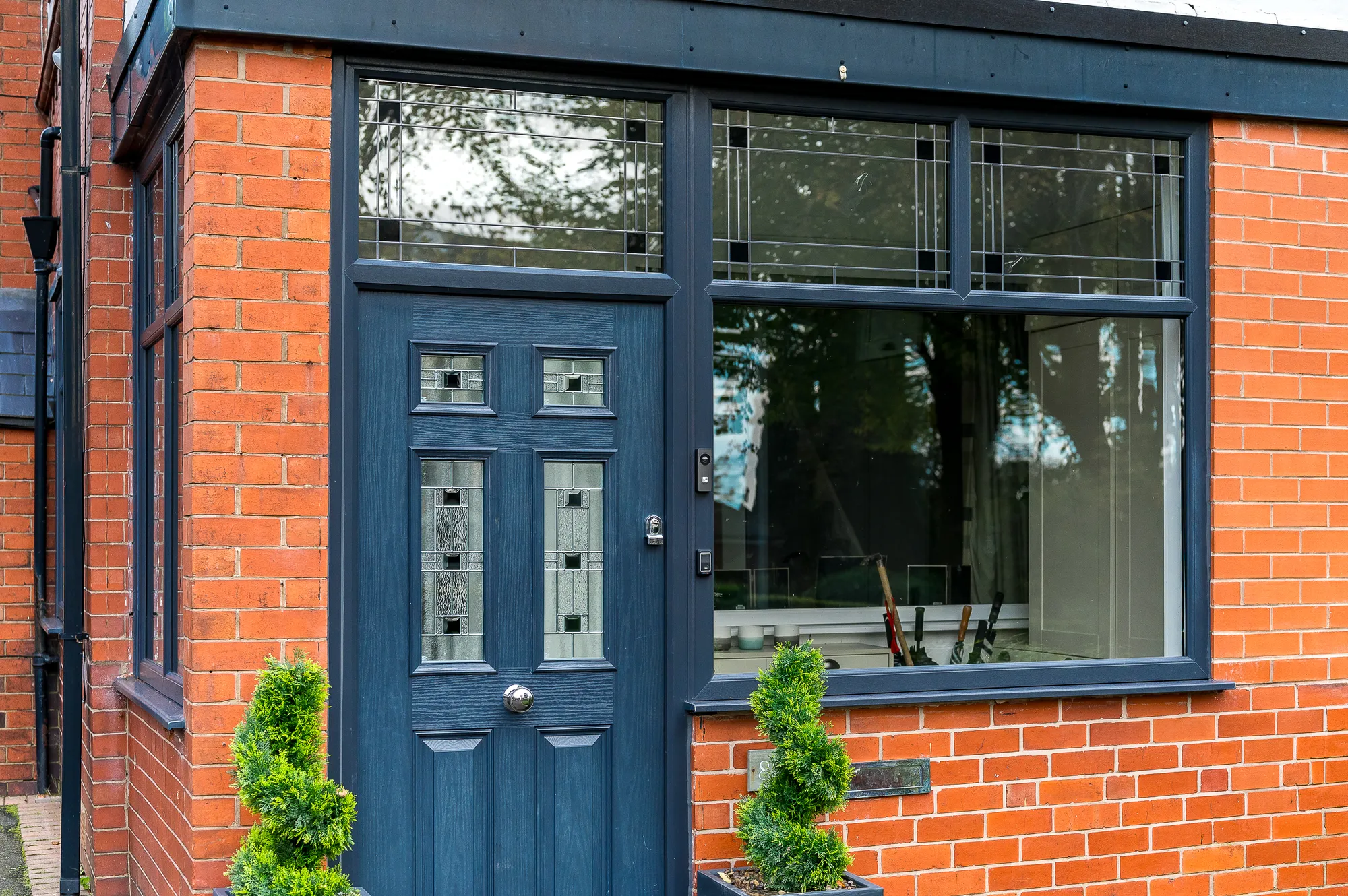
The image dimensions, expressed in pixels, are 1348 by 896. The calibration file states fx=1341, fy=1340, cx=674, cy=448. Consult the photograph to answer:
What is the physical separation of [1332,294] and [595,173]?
9.61ft

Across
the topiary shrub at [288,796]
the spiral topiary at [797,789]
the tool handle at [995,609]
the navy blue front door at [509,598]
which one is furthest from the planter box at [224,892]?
the tool handle at [995,609]

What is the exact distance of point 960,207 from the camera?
4953 mm

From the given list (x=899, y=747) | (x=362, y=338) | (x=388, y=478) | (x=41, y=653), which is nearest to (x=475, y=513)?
(x=388, y=478)

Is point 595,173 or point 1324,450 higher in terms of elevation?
point 595,173

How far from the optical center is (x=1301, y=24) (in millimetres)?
5203

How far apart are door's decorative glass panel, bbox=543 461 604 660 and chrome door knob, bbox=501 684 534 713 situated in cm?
16

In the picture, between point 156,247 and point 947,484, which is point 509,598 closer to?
point 156,247

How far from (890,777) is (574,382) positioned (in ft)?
5.79

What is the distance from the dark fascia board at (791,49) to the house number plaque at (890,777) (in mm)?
2387

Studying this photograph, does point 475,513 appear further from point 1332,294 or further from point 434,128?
point 1332,294

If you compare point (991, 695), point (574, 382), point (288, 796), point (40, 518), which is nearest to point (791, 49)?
point (574, 382)

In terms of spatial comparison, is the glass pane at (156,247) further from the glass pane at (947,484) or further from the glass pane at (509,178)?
the glass pane at (947,484)

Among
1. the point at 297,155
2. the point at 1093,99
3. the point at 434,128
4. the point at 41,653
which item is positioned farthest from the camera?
the point at 41,653

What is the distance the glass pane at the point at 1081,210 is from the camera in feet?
16.5
